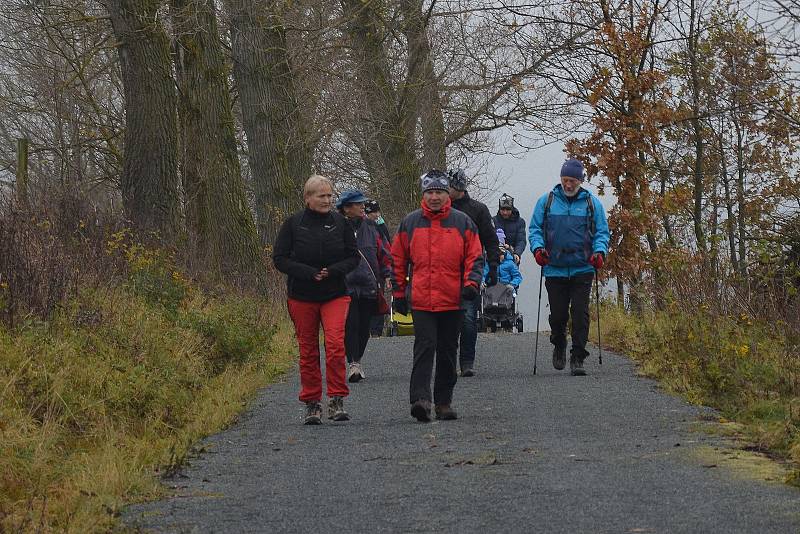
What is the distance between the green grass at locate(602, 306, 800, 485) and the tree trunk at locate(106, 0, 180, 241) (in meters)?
9.42

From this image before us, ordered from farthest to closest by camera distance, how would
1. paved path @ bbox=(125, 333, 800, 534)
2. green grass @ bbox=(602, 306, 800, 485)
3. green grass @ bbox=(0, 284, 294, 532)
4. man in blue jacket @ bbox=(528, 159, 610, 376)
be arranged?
man in blue jacket @ bbox=(528, 159, 610, 376) → green grass @ bbox=(602, 306, 800, 485) → green grass @ bbox=(0, 284, 294, 532) → paved path @ bbox=(125, 333, 800, 534)

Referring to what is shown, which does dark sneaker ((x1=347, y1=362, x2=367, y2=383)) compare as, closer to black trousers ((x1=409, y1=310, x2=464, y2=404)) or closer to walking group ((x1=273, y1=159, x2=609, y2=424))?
walking group ((x1=273, y1=159, x2=609, y2=424))

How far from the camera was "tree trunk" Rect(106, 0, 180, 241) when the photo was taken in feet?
74.2

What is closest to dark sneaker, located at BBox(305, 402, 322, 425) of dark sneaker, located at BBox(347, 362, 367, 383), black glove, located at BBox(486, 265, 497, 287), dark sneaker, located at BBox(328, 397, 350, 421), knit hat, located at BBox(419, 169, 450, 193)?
dark sneaker, located at BBox(328, 397, 350, 421)

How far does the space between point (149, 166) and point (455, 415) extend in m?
12.9

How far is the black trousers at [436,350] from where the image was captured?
35.6 feet

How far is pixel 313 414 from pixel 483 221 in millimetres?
3123

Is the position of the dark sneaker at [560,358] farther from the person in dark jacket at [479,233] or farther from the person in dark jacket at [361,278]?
the person in dark jacket at [361,278]

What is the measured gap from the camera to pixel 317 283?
1102 centimetres

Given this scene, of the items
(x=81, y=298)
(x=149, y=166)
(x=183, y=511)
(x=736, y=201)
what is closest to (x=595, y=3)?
(x=736, y=201)

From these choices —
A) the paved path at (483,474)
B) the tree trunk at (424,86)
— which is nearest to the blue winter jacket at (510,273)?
the tree trunk at (424,86)

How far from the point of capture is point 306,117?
1351 inches

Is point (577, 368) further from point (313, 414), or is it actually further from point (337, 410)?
point (313, 414)

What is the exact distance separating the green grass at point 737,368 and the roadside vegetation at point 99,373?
3739 mm
